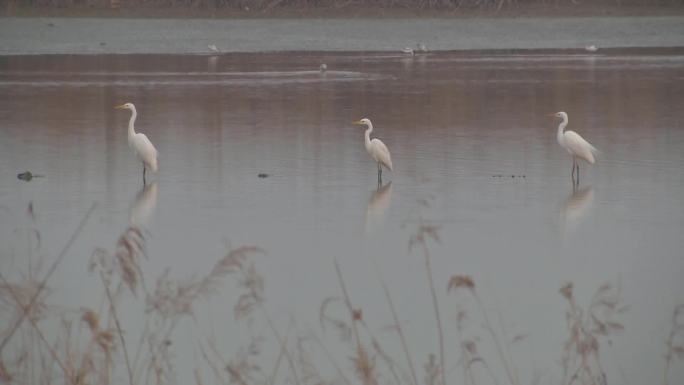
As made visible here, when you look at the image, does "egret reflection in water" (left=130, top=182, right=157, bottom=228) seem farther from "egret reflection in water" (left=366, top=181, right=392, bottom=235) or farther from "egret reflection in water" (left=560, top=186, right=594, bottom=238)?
"egret reflection in water" (left=560, top=186, right=594, bottom=238)

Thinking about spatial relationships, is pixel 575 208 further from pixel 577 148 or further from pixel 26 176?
pixel 26 176

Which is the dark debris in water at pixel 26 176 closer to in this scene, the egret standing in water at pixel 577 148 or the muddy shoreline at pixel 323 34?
the egret standing in water at pixel 577 148

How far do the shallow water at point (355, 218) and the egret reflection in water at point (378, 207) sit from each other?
0.09 feet

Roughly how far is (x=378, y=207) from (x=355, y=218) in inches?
24.6

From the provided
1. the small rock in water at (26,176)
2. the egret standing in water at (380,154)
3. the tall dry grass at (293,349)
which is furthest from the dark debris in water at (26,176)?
the tall dry grass at (293,349)

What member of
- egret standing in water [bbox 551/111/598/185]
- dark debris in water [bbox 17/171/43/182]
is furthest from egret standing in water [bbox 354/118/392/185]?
dark debris in water [bbox 17/171/43/182]

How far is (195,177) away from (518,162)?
3340 millimetres

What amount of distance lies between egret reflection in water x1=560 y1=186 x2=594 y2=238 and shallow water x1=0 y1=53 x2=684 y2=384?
0.13 ft

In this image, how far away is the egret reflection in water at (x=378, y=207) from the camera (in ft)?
36.5

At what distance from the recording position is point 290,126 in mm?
18219

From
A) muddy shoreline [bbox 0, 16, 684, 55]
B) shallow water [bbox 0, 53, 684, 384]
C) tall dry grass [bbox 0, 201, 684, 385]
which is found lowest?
tall dry grass [bbox 0, 201, 684, 385]

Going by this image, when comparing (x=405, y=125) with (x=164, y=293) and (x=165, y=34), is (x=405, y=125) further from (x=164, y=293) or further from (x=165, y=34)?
(x=165, y=34)

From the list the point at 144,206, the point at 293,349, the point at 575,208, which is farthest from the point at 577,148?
the point at 293,349

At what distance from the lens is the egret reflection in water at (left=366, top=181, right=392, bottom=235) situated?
36.5ft
